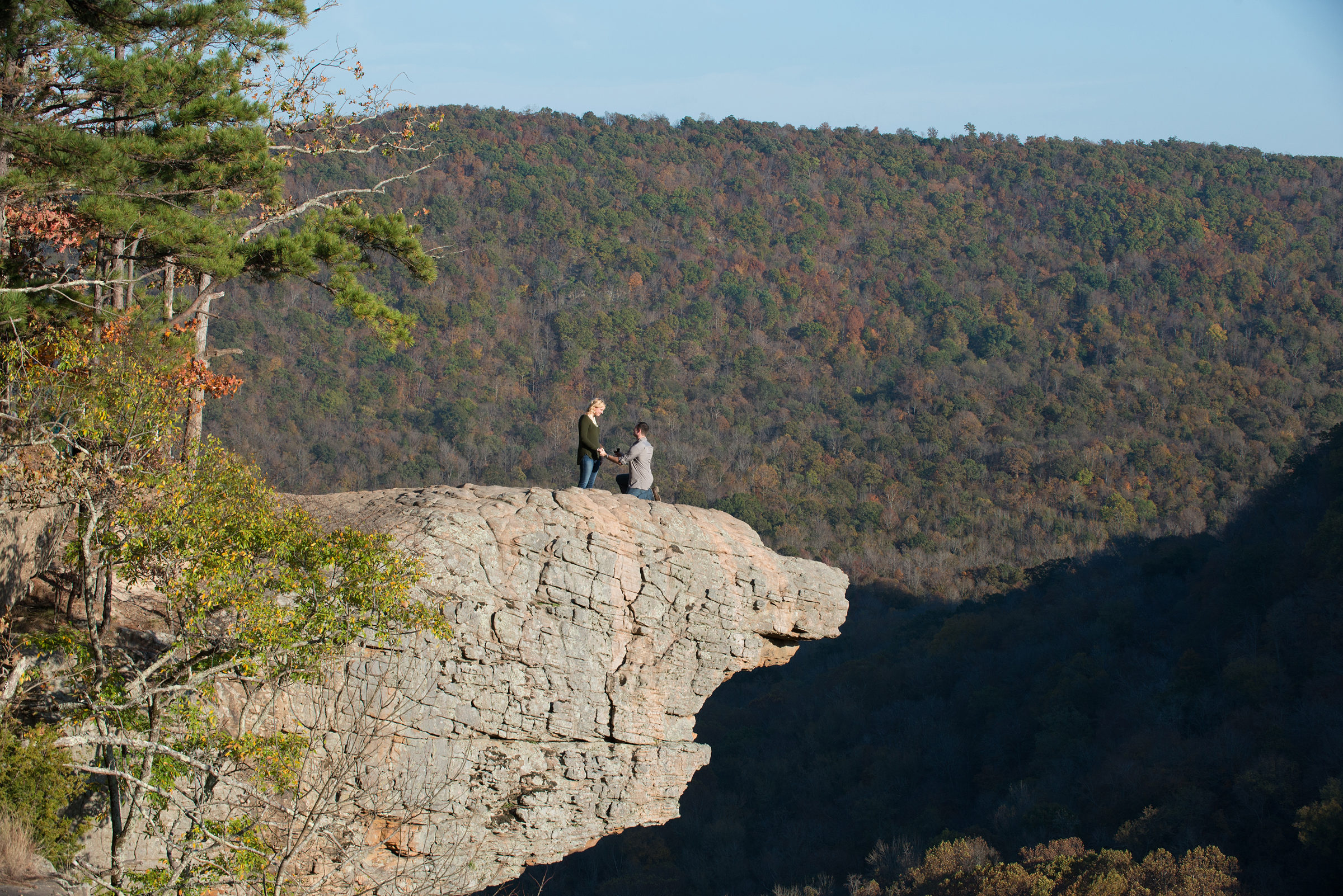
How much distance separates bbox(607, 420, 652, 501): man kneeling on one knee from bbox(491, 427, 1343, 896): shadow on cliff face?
21312mm

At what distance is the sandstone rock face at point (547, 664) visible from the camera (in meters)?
11.9

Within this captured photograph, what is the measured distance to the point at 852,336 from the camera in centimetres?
7256

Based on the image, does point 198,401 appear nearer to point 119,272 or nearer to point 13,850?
point 119,272

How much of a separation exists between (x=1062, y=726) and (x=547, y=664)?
107 feet

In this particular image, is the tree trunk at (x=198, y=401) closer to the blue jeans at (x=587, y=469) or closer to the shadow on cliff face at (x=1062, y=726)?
the blue jeans at (x=587, y=469)

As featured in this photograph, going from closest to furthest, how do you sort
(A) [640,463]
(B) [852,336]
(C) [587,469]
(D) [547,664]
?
(D) [547,664], (C) [587,469], (A) [640,463], (B) [852,336]

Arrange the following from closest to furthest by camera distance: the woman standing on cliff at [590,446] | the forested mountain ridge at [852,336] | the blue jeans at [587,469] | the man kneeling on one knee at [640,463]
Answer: the woman standing on cliff at [590,446]
the blue jeans at [587,469]
the man kneeling on one knee at [640,463]
the forested mountain ridge at [852,336]

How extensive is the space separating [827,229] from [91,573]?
3002 inches

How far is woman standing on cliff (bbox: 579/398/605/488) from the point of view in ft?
42.0

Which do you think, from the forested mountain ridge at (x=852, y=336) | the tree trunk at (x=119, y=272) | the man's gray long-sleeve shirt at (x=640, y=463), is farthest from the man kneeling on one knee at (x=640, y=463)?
the forested mountain ridge at (x=852, y=336)

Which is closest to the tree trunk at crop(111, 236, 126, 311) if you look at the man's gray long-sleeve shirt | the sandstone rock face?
the sandstone rock face

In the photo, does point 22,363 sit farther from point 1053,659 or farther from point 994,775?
point 1053,659

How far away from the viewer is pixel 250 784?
10.6 m

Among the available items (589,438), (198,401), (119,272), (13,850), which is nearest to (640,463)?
(589,438)
